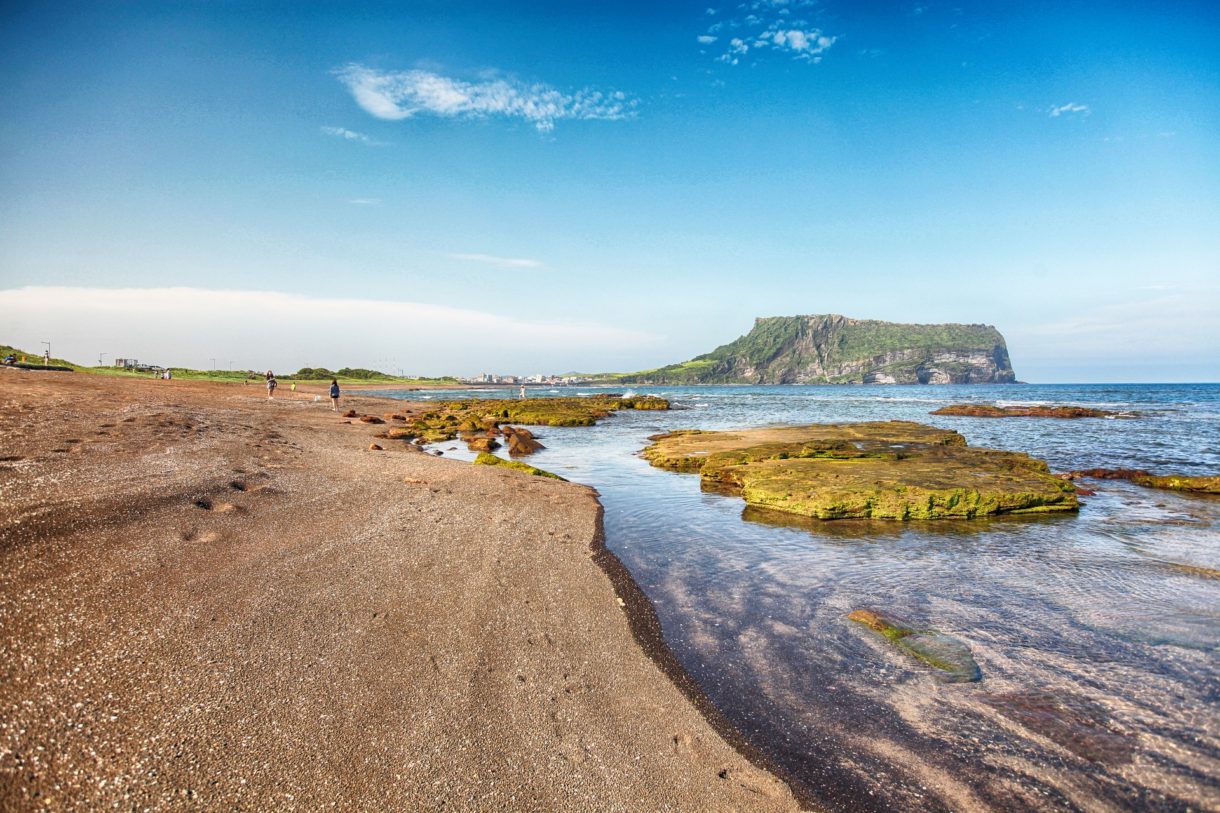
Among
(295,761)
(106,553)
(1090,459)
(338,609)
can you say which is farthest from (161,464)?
(1090,459)

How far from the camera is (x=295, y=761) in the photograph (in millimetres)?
4094

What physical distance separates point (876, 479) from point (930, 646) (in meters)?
9.94

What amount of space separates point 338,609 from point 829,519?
40.0 feet

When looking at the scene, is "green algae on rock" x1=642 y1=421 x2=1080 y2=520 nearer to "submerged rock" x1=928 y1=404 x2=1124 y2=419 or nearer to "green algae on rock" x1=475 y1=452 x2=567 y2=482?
"green algae on rock" x1=475 y1=452 x2=567 y2=482

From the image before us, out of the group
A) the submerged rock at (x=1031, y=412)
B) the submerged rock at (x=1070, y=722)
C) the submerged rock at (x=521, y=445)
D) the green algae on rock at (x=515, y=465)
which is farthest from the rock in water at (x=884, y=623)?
the submerged rock at (x=1031, y=412)

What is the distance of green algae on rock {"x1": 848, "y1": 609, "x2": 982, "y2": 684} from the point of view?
6469 millimetres

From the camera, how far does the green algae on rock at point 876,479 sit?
14500 mm

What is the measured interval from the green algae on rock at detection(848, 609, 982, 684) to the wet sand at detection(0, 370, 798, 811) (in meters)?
3.34

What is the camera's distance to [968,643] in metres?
7.21

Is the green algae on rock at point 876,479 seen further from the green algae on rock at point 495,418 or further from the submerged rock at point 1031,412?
the submerged rock at point 1031,412

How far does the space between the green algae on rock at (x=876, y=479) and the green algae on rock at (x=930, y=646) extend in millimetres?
6576

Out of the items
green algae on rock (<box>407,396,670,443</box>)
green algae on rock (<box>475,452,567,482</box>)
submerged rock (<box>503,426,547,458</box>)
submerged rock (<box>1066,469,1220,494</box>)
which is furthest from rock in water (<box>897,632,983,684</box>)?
green algae on rock (<box>407,396,670,443</box>)

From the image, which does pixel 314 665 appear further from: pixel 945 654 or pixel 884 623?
pixel 945 654

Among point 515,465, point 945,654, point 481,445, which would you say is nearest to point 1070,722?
point 945,654
